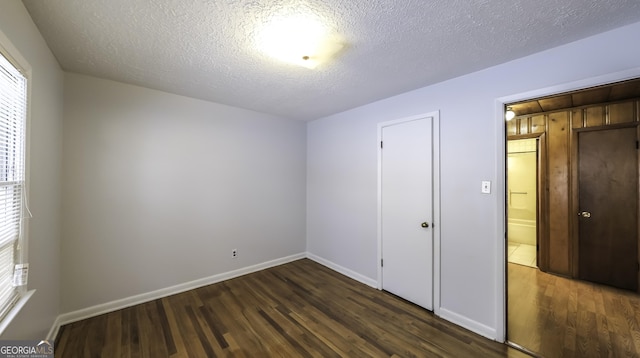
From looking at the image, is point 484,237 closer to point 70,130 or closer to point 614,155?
point 614,155

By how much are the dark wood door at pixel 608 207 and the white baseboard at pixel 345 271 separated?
3018mm

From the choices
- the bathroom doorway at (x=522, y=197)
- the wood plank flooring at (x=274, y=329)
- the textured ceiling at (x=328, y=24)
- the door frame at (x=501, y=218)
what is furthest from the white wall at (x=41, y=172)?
the bathroom doorway at (x=522, y=197)

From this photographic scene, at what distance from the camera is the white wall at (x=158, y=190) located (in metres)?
2.42

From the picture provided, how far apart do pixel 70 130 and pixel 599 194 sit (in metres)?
6.40

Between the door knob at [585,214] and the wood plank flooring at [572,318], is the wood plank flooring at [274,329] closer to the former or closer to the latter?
the wood plank flooring at [572,318]

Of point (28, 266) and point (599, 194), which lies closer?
point (28, 266)

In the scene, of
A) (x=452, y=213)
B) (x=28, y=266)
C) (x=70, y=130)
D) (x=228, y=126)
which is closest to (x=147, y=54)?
(x=70, y=130)

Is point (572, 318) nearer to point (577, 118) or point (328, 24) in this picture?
point (577, 118)

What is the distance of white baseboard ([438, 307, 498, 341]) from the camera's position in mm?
2150

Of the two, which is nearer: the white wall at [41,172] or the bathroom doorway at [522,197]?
the white wall at [41,172]

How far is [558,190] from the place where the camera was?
3.55 m

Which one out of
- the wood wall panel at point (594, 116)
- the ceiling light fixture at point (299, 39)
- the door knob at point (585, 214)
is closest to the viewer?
the ceiling light fixture at point (299, 39)

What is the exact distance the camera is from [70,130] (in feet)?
7.77

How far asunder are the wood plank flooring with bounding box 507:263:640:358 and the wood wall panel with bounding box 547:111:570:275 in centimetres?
33
